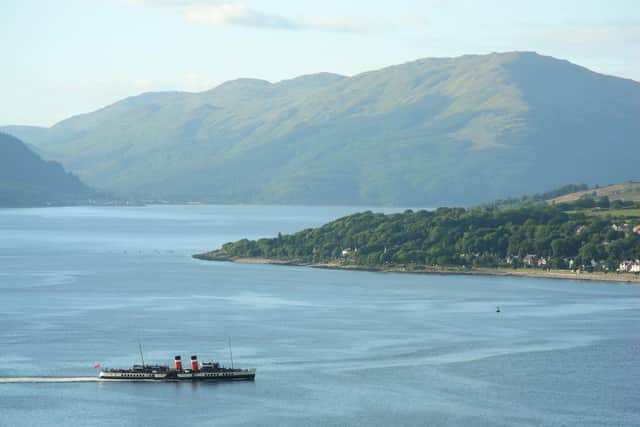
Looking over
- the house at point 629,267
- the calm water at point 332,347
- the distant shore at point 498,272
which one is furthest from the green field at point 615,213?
the calm water at point 332,347

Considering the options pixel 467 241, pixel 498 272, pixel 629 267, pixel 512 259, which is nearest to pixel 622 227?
pixel 629 267

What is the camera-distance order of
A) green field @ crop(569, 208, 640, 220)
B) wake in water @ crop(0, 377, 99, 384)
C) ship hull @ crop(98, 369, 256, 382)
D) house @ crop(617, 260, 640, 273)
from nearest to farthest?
1. wake in water @ crop(0, 377, 99, 384)
2. ship hull @ crop(98, 369, 256, 382)
3. house @ crop(617, 260, 640, 273)
4. green field @ crop(569, 208, 640, 220)

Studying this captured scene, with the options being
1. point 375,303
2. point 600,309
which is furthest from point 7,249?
point 600,309

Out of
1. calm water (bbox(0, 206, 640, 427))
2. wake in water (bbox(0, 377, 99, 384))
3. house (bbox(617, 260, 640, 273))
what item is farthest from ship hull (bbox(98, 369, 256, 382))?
house (bbox(617, 260, 640, 273))

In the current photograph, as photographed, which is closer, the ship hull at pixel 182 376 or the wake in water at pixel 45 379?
the wake in water at pixel 45 379

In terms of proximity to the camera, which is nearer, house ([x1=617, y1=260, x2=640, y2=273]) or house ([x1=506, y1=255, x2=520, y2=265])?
house ([x1=617, y1=260, x2=640, y2=273])

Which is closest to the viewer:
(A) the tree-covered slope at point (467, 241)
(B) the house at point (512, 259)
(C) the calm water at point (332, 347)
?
(C) the calm water at point (332, 347)

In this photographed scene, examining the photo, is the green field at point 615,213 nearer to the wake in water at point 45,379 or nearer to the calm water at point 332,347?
the calm water at point 332,347

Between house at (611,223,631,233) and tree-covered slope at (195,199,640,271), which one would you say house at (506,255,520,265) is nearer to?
tree-covered slope at (195,199,640,271)
